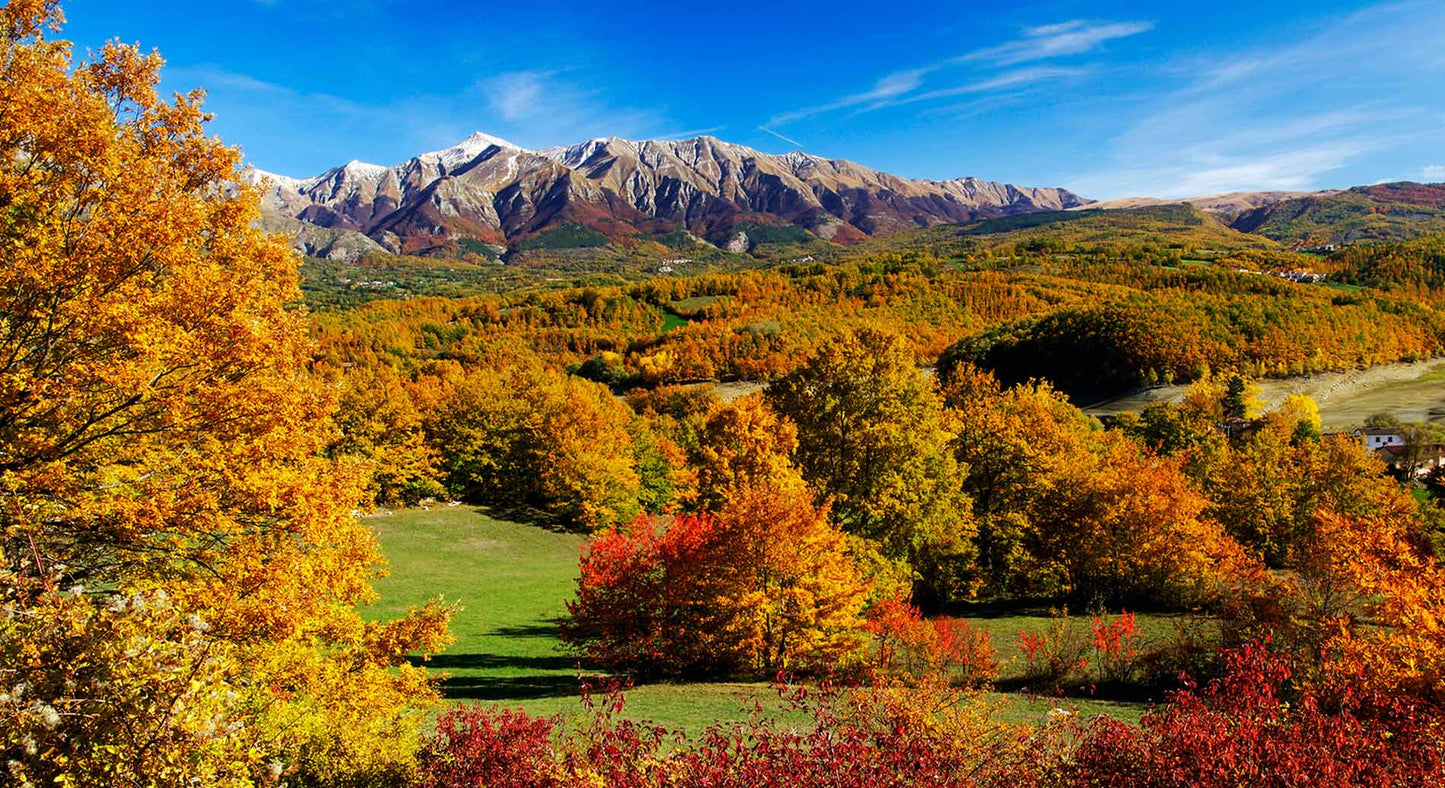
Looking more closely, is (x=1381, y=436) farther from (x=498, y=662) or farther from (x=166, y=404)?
(x=166, y=404)

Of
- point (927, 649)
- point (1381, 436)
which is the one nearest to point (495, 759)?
point (927, 649)

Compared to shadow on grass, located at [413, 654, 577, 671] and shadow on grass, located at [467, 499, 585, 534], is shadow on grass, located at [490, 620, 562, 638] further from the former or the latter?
shadow on grass, located at [467, 499, 585, 534]

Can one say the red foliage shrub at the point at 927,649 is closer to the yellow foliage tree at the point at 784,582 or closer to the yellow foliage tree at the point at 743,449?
the yellow foliage tree at the point at 784,582

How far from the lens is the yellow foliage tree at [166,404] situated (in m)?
9.05

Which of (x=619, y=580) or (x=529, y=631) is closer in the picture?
(x=619, y=580)

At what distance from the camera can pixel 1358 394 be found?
109438 mm

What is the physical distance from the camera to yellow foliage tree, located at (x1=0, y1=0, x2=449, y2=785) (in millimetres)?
9047

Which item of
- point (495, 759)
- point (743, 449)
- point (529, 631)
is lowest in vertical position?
point (529, 631)

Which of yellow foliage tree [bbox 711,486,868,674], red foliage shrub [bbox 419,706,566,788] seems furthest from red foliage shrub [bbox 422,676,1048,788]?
yellow foliage tree [bbox 711,486,868,674]

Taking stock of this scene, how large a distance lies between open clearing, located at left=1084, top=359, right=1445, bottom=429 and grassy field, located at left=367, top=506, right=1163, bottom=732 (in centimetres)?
8629

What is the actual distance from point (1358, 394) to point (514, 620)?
437 feet

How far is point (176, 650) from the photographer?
247 inches

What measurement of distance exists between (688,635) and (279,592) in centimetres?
1225

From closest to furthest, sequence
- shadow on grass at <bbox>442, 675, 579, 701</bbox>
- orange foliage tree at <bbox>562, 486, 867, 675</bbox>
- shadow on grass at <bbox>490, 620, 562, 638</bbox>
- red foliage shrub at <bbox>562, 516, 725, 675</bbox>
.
Answer: orange foliage tree at <bbox>562, 486, 867, 675</bbox> → shadow on grass at <bbox>442, 675, 579, 701</bbox> → red foliage shrub at <bbox>562, 516, 725, 675</bbox> → shadow on grass at <bbox>490, 620, 562, 638</bbox>
